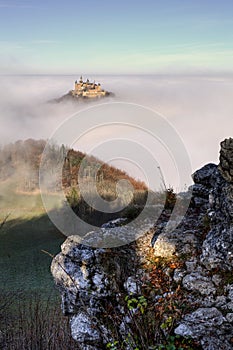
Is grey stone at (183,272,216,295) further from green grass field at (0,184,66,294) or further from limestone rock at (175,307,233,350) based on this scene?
green grass field at (0,184,66,294)

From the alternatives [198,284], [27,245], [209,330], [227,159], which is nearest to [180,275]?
[198,284]

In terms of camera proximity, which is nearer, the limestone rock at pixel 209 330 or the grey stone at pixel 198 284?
the limestone rock at pixel 209 330

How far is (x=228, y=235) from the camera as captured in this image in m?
6.83

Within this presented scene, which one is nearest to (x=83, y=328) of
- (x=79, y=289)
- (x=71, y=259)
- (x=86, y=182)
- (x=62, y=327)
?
(x=79, y=289)

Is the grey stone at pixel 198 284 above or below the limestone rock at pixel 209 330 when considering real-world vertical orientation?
above

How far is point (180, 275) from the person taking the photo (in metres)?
6.89

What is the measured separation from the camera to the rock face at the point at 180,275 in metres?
6.20

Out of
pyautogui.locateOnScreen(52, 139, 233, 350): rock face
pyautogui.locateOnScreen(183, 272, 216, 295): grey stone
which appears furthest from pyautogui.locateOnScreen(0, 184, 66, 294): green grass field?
pyautogui.locateOnScreen(183, 272, 216, 295): grey stone

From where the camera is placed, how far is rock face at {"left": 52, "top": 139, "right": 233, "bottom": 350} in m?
6.20

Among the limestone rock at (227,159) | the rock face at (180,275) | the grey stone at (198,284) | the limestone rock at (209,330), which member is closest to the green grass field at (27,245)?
the rock face at (180,275)

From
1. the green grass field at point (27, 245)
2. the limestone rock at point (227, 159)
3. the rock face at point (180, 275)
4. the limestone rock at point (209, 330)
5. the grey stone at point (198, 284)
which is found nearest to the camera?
the limestone rock at point (209, 330)

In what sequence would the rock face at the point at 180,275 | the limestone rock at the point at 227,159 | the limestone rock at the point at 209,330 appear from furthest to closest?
the limestone rock at the point at 227,159 → the rock face at the point at 180,275 → the limestone rock at the point at 209,330

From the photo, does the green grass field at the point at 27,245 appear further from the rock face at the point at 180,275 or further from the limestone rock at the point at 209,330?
the limestone rock at the point at 209,330

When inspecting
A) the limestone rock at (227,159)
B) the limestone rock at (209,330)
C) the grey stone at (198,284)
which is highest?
the limestone rock at (227,159)
